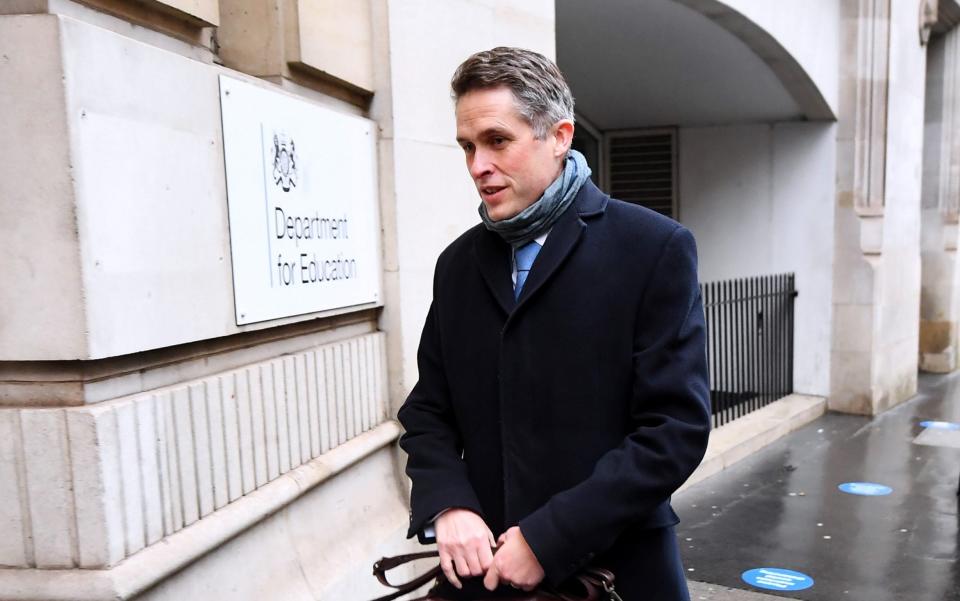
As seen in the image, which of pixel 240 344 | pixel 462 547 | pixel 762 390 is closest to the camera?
pixel 462 547

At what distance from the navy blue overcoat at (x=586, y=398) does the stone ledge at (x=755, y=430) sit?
16.4 ft

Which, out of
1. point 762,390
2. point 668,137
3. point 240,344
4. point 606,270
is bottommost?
point 762,390

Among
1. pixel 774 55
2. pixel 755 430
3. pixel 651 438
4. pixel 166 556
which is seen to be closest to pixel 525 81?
pixel 651 438

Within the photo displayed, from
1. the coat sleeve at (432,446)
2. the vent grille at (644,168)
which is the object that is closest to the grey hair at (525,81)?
the coat sleeve at (432,446)

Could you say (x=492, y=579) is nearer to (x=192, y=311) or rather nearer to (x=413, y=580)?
(x=413, y=580)

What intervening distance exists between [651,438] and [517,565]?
0.34 metres

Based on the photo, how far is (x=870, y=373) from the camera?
30.7 ft

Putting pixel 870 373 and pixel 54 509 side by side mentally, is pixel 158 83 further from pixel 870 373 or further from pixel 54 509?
pixel 870 373

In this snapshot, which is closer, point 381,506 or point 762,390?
point 381,506

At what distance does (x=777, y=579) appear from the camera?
15.4ft

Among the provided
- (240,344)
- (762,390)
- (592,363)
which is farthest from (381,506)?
(762,390)

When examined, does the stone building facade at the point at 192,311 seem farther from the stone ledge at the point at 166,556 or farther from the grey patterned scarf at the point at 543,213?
the grey patterned scarf at the point at 543,213

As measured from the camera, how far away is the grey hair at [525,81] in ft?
5.33

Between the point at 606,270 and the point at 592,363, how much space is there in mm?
188
